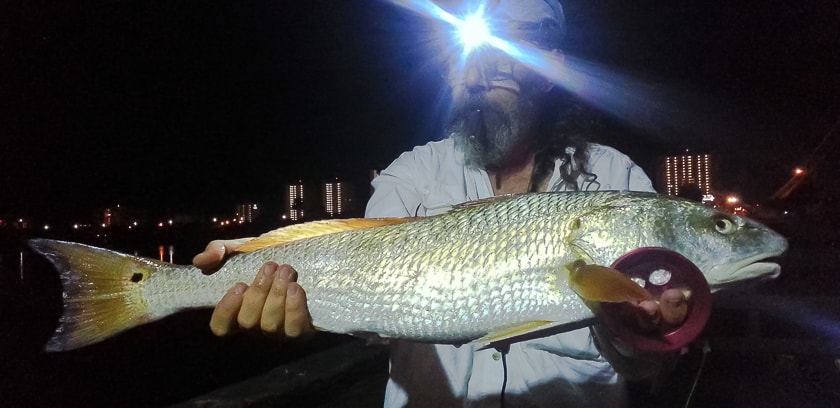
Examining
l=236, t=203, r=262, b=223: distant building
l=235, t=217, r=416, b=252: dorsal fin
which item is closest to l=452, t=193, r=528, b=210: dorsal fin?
l=235, t=217, r=416, b=252: dorsal fin

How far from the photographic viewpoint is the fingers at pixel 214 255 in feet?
8.39

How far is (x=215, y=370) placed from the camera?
8.63 meters

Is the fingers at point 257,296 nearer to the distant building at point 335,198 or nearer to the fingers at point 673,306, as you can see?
the fingers at point 673,306

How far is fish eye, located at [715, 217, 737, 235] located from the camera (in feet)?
7.35

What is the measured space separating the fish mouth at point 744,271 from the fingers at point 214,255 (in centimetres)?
210

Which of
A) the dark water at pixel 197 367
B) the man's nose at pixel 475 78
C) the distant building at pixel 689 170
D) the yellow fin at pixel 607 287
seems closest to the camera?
the yellow fin at pixel 607 287

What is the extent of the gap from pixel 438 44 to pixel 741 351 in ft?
19.6

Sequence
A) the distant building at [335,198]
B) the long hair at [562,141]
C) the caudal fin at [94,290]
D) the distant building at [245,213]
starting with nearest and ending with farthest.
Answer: the caudal fin at [94,290] < the long hair at [562,141] < the distant building at [335,198] < the distant building at [245,213]

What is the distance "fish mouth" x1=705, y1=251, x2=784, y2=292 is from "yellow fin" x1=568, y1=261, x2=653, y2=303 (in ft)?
1.17

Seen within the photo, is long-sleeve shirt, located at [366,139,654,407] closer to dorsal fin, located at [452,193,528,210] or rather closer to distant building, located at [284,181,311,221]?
dorsal fin, located at [452,193,528,210]

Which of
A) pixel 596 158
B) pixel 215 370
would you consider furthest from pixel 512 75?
pixel 215 370

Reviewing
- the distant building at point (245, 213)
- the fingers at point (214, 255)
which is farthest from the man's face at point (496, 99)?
the distant building at point (245, 213)

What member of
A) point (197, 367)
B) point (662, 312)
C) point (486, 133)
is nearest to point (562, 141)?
point (486, 133)

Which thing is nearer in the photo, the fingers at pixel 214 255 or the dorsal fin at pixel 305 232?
the fingers at pixel 214 255
